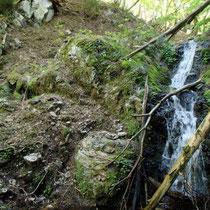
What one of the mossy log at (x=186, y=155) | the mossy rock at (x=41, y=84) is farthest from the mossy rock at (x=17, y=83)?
the mossy log at (x=186, y=155)

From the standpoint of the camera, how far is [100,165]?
412 cm

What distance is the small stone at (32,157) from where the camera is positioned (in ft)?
13.8

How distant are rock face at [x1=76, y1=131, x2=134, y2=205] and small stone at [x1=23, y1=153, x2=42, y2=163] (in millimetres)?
994

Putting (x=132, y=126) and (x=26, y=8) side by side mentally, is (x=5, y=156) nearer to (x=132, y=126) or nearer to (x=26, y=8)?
(x=132, y=126)

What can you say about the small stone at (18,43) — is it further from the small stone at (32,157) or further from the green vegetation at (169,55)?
the green vegetation at (169,55)

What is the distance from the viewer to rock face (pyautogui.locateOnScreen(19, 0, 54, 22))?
10.1 metres

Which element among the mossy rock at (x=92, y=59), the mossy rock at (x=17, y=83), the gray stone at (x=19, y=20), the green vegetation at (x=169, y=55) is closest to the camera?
the mossy rock at (x=92, y=59)

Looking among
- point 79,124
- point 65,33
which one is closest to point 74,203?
point 79,124

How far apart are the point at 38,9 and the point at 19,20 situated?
5.16 ft

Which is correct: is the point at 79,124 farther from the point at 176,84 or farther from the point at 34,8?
the point at 34,8

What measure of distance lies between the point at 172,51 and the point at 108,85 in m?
4.39

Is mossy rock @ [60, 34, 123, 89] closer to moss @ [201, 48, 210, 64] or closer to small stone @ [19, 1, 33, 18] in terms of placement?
moss @ [201, 48, 210, 64]

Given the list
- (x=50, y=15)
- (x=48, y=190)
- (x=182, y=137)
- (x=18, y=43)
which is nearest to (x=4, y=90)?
(x=18, y=43)

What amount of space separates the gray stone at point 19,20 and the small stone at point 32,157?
8240 millimetres
